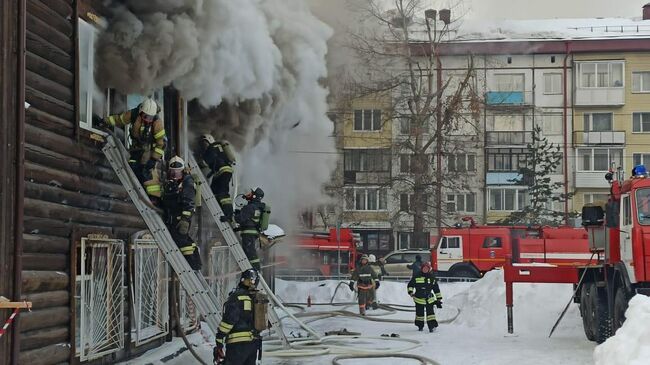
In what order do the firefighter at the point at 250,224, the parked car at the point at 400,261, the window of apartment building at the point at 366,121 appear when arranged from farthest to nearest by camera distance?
the window of apartment building at the point at 366,121 → the parked car at the point at 400,261 → the firefighter at the point at 250,224

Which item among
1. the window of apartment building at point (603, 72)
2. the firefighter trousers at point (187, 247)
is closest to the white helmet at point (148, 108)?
the firefighter trousers at point (187, 247)

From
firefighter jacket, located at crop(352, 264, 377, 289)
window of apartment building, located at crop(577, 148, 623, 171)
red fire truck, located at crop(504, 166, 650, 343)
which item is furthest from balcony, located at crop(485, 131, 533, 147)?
red fire truck, located at crop(504, 166, 650, 343)

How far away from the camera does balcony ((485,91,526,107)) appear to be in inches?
1580

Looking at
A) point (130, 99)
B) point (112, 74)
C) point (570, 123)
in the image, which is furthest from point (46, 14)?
point (570, 123)

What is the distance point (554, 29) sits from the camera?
43.0 meters

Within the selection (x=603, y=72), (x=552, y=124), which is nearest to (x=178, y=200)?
(x=552, y=124)

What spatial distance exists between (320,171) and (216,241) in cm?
692

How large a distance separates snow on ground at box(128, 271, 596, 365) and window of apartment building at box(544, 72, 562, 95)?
23.7 meters

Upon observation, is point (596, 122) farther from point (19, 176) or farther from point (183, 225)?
point (19, 176)

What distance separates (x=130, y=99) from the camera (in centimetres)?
966

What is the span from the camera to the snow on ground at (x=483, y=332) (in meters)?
10.5

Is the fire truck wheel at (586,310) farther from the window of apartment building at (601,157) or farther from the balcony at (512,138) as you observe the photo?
the window of apartment building at (601,157)

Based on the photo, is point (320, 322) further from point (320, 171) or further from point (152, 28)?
point (152, 28)

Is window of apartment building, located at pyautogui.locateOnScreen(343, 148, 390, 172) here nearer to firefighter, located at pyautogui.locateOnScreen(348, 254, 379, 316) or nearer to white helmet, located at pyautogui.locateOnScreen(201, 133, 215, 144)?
firefighter, located at pyautogui.locateOnScreen(348, 254, 379, 316)
